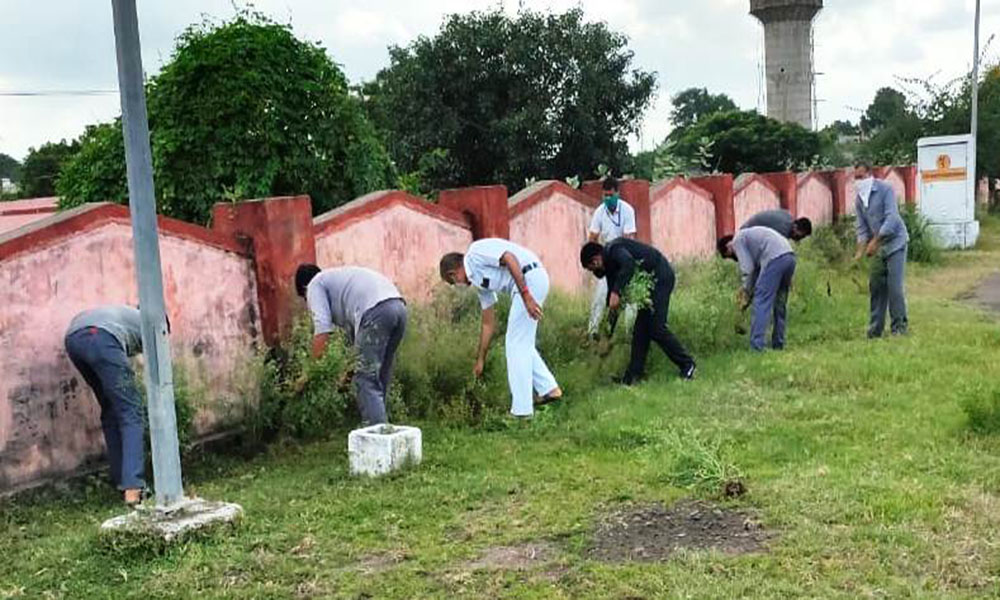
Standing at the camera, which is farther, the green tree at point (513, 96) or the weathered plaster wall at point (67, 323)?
the green tree at point (513, 96)

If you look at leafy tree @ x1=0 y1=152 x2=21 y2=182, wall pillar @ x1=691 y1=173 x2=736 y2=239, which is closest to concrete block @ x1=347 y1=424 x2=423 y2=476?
wall pillar @ x1=691 y1=173 x2=736 y2=239

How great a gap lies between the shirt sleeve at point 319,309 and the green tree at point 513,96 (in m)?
15.7

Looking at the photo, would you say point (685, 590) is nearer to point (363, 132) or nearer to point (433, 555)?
point (433, 555)

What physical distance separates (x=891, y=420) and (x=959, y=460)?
1.03 meters

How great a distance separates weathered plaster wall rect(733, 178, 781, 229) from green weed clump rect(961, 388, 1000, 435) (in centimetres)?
967

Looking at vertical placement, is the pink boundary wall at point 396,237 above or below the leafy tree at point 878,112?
below

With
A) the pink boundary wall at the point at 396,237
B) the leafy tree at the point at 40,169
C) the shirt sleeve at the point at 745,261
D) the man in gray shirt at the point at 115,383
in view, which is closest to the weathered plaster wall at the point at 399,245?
the pink boundary wall at the point at 396,237

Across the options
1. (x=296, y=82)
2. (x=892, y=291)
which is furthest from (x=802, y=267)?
(x=296, y=82)

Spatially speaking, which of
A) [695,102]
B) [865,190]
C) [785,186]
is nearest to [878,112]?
[695,102]

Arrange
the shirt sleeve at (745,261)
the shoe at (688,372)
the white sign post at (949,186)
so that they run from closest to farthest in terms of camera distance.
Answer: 1. the shoe at (688,372)
2. the shirt sleeve at (745,261)
3. the white sign post at (949,186)

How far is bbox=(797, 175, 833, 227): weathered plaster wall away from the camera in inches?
752

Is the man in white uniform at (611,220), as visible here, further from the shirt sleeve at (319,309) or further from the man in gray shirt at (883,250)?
the shirt sleeve at (319,309)

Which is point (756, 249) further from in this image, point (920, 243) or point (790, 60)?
point (790, 60)

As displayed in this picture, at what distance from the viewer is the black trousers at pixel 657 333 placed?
8.54m
